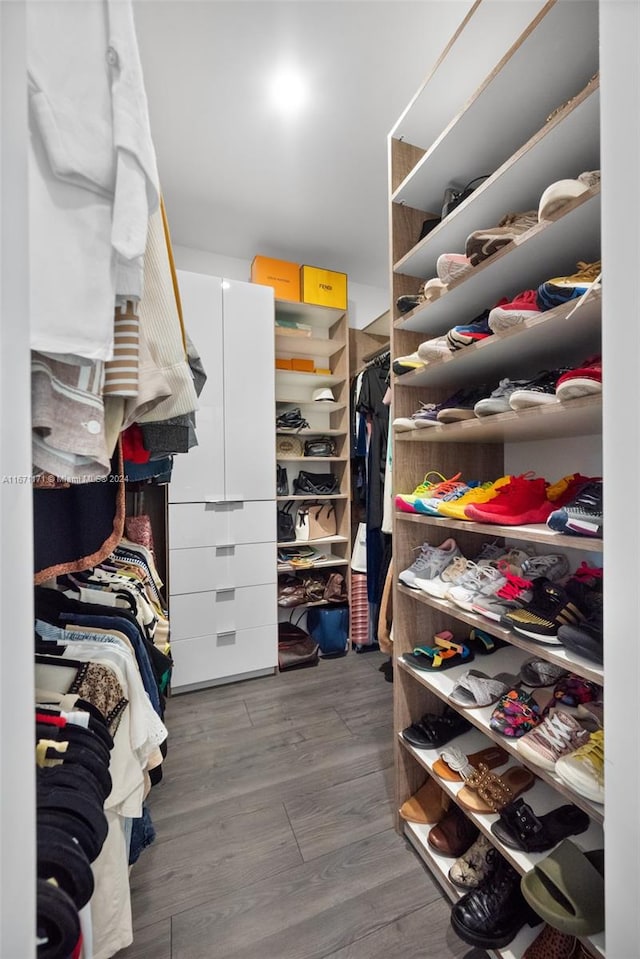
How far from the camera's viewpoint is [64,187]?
1.47 feet

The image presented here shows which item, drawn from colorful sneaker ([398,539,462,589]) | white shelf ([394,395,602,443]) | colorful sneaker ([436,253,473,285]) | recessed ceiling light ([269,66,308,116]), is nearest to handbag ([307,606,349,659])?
colorful sneaker ([398,539,462,589])

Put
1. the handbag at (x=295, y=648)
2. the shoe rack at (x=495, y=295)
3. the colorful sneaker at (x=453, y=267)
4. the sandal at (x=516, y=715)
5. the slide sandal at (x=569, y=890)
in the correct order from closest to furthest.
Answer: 1. the slide sandal at (x=569, y=890)
2. the shoe rack at (x=495, y=295)
3. the sandal at (x=516, y=715)
4. the colorful sneaker at (x=453, y=267)
5. the handbag at (x=295, y=648)

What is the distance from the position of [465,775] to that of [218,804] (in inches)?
34.7

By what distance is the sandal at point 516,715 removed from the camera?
0.85 metres

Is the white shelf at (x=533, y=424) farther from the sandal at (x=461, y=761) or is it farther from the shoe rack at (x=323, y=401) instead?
the shoe rack at (x=323, y=401)

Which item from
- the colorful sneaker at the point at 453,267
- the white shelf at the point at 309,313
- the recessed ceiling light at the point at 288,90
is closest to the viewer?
the colorful sneaker at the point at 453,267

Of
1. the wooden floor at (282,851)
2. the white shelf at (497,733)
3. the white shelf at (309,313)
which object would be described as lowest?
the wooden floor at (282,851)

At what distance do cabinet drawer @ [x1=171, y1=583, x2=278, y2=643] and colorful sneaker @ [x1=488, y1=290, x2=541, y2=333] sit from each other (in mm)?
1803

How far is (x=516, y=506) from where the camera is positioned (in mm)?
898

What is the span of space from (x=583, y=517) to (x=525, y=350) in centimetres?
48

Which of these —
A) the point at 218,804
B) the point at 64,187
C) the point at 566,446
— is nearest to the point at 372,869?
the point at 218,804

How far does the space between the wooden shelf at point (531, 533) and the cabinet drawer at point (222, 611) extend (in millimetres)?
1293

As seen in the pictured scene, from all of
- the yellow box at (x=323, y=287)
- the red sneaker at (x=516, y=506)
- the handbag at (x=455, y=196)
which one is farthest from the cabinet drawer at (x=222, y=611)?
the handbag at (x=455, y=196)

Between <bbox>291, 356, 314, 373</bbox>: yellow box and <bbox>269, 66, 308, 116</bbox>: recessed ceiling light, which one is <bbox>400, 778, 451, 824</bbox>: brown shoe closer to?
<bbox>291, 356, 314, 373</bbox>: yellow box
